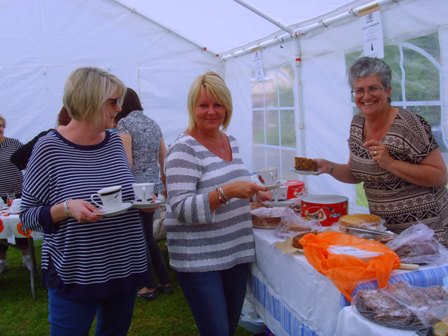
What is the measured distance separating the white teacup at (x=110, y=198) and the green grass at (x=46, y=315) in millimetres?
1734

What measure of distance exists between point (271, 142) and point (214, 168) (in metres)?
3.85

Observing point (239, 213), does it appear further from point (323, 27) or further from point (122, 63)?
point (122, 63)

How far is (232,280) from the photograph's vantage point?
1.79 m

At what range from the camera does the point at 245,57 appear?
234 inches

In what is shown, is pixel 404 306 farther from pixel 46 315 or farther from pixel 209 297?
pixel 46 315

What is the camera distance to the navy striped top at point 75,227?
1.50m

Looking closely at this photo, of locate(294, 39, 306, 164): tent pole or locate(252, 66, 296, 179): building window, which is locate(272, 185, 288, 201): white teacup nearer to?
locate(294, 39, 306, 164): tent pole

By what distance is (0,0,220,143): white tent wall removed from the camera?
6039mm

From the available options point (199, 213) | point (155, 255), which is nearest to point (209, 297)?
point (199, 213)

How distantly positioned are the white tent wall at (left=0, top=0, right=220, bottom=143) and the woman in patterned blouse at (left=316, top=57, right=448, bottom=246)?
518 centimetres

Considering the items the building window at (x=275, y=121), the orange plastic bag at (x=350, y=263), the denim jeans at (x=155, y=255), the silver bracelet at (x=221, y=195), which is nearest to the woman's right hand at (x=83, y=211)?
the silver bracelet at (x=221, y=195)

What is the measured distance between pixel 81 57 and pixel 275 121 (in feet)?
10.3

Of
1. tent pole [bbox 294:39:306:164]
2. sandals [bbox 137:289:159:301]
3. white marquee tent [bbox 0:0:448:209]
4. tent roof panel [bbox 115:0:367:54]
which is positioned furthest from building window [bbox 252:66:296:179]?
sandals [bbox 137:289:159:301]

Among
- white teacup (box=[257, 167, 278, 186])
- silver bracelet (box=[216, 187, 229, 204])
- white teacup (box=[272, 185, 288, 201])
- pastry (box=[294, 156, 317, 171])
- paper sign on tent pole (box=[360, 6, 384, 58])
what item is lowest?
white teacup (box=[272, 185, 288, 201])
